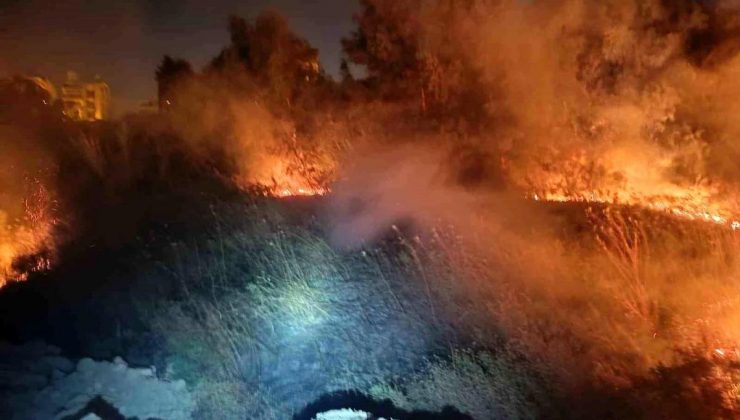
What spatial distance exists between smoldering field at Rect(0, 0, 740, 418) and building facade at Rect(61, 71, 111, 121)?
6009 mm

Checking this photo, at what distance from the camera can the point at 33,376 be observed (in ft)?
19.0

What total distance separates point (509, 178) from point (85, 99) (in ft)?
56.0

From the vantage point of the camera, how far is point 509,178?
34.4 ft

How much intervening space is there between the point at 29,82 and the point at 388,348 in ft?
43.3

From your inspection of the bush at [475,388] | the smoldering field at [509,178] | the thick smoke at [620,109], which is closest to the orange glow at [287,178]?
the smoldering field at [509,178]

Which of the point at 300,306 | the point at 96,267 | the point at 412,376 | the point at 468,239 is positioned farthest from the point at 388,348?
the point at 96,267

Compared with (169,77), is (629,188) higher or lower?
lower

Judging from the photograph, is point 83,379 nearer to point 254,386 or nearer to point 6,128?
point 254,386

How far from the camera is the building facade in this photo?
2026cm

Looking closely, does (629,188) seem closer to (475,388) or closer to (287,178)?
(287,178)

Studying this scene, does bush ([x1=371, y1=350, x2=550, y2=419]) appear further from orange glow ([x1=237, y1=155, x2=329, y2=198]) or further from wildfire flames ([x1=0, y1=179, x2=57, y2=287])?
orange glow ([x1=237, y1=155, x2=329, y2=198])

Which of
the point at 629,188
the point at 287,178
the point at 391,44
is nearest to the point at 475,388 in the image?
the point at 629,188

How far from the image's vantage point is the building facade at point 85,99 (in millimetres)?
20261

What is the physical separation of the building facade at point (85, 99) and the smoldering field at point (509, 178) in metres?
6.01
